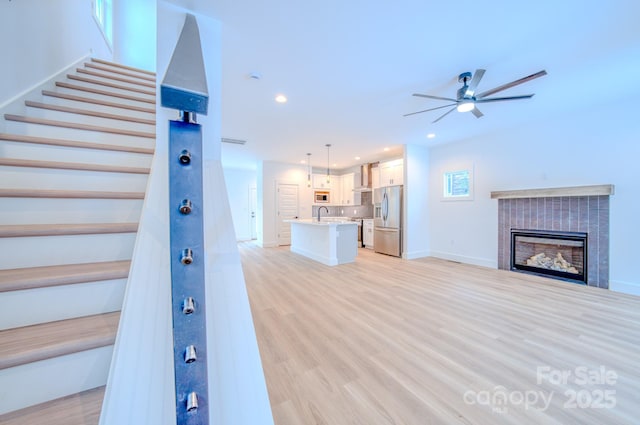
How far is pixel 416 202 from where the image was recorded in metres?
5.64

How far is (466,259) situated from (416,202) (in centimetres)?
166

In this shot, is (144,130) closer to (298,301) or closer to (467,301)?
(298,301)

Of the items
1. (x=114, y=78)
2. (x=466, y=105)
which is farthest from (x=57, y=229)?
(x=466, y=105)

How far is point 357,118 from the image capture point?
3.84m

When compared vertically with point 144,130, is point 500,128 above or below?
above

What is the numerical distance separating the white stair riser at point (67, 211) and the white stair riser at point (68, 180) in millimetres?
198

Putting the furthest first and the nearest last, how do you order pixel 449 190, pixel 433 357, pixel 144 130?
pixel 449 190
pixel 144 130
pixel 433 357

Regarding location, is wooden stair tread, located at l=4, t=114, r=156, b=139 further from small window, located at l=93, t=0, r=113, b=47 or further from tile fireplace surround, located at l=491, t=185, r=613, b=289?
tile fireplace surround, located at l=491, t=185, r=613, b=289

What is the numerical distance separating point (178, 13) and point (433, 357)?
347cm

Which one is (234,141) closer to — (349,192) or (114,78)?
(114,78)

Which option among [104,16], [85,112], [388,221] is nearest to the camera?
[85,112]

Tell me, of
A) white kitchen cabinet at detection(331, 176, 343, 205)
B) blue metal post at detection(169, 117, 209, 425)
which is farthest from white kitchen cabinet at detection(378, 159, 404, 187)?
blue metal post at detection(169, 117, 209, 425)

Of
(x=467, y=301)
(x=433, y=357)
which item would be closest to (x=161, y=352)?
(x=433, y=357)

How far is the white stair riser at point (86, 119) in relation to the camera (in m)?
1.92
